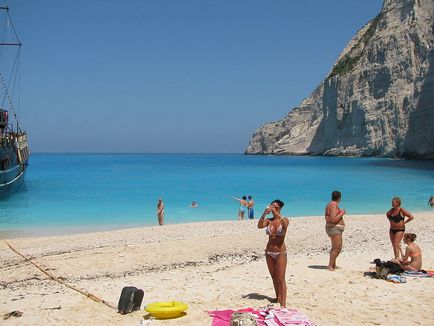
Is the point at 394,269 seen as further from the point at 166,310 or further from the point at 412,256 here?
the point at 166,310

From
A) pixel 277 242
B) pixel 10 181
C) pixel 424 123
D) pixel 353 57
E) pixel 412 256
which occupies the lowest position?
pixel 10 181

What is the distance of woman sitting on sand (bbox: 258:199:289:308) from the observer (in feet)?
24.6

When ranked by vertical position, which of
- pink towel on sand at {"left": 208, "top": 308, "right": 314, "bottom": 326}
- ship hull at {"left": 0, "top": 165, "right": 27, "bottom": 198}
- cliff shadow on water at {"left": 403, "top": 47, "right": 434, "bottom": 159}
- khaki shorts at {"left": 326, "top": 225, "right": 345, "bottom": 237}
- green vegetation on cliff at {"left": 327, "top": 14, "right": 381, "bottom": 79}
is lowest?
ship hull at {"left": 0, "top": 165, "right": 27, "bottom": 198}

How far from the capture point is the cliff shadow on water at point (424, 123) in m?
74.7

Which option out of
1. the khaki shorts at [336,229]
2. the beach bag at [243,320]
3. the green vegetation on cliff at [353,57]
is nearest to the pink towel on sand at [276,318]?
the beach bag at [243,320]

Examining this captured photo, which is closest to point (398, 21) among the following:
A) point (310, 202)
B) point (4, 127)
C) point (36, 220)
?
point (310, 202)

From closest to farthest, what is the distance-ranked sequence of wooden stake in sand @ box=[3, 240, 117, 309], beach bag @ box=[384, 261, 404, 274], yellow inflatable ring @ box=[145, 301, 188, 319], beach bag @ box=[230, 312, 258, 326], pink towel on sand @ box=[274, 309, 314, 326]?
beach bag @ box=[230, 312, 258, 326] → pink towel on sand @ box=[274, 309, 314, 326] → yellow inflatable ring @ box=[145, 301, 188, 319] → wooden stake in sand @ box=[3, 240, 117, 309] → beach bag @ box=[384, 261, 404, 274]

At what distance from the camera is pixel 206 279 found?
32.5 feet

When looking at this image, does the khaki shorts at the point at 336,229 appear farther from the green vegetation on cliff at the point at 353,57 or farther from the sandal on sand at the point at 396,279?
the green vegetation on cliff at the point at 353,57

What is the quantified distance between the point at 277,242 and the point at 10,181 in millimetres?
34865

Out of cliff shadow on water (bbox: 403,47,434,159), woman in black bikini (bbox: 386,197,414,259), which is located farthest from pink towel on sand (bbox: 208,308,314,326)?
cliff shadow on water (bbox: 403,47,434,159)

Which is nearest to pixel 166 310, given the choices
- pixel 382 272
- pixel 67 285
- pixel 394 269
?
pixel 67 285

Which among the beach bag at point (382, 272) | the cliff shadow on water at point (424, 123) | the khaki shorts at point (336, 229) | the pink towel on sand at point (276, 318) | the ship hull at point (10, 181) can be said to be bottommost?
the ship hull at point (10, 181)

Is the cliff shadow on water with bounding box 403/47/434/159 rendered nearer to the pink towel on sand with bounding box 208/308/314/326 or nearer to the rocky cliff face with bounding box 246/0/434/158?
the rocky cliff face with bounding box 246/0/434/158
